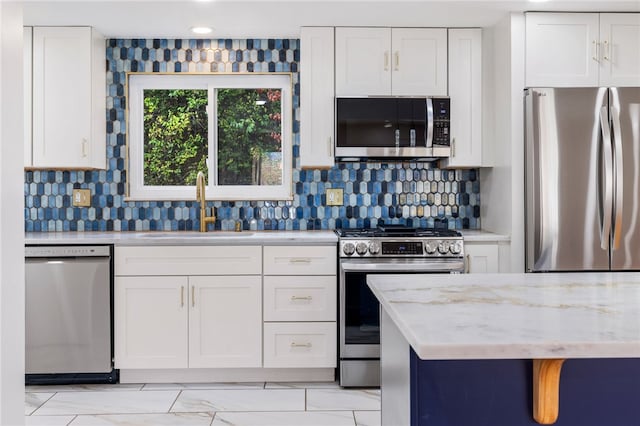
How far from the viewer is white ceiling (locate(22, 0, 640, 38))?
327 cm

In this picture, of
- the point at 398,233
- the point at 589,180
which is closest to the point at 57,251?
the point at 398,233

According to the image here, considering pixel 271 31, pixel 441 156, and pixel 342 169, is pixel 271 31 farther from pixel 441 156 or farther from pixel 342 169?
pixel 441 156

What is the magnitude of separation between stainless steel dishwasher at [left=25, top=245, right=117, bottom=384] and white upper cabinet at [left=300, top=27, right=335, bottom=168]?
55.3 inches

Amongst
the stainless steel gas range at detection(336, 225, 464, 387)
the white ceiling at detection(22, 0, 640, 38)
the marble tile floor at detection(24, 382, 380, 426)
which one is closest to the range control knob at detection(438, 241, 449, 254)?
the stainless steel gas range at detection(336, 225, 464, 387)

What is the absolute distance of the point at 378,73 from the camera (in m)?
3.69

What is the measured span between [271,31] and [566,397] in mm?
3075

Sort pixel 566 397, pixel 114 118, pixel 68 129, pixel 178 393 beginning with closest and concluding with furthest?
pixel 566 397 → pixel 178 393 → pixel 68 129 → pixel 114 118

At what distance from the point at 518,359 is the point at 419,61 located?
2.68 meters

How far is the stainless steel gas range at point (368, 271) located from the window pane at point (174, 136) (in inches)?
53.8

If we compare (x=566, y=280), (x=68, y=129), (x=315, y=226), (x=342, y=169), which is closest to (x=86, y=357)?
(x=68, y=129)

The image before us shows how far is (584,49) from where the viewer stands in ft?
→ 11.3

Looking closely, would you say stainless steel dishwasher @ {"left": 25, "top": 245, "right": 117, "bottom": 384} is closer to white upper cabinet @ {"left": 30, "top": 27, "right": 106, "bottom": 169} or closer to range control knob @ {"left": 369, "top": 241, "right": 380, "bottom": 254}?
white upper cabinet @ {"left": 30, "top": 27, "right": 106, "bottom": 169}

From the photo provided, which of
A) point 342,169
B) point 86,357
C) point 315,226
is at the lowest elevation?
point 86,357

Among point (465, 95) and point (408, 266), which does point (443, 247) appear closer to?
point (408, 266)
